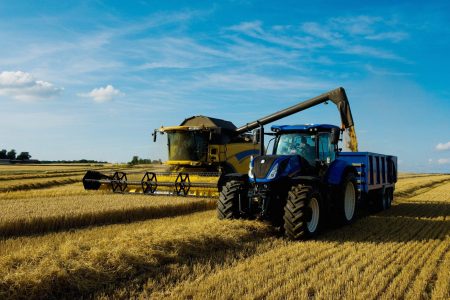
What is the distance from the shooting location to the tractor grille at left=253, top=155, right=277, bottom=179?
7562 mm

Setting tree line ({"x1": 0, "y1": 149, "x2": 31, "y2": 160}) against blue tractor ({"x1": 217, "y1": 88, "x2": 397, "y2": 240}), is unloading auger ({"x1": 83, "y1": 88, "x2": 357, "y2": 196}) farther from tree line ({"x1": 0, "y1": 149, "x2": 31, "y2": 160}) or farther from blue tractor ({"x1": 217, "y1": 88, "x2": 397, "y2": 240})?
tree line ({"x1": 0, "y1": 149, "x2": 31, "y2": 160})

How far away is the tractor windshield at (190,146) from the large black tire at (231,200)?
7672mm

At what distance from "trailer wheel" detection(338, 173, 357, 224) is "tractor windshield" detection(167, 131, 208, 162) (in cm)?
715

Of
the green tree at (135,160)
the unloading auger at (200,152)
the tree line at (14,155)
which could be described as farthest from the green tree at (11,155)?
the unloading auger at (200,152)

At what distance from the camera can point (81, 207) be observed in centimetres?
1014

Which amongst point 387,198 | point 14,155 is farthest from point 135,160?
point 387,198

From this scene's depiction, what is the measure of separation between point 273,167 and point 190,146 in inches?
332

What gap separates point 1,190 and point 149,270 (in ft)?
46.0

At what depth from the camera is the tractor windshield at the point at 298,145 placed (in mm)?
8383

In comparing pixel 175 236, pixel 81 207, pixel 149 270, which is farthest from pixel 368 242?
pixel 81 207

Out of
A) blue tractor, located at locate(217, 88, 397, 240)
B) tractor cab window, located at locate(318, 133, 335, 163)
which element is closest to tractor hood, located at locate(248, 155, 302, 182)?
blue tractor, located at locate(217, 88, 397, 240)

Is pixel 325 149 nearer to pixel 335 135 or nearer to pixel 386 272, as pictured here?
pixel 335 135

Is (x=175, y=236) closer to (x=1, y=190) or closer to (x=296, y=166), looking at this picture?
(x=296, y=166)

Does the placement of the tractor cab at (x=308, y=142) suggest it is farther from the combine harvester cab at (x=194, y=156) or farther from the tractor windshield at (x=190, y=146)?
the tractor windshield at (x=190, y=146)
